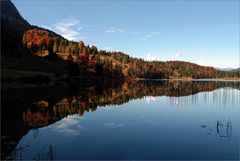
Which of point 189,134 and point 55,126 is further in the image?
point 55,126

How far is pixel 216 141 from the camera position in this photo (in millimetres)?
26984

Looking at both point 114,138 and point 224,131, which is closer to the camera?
point 114,138

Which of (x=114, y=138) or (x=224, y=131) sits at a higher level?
(x=114, y=138)

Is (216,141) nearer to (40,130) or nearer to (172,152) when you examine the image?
(172,152)

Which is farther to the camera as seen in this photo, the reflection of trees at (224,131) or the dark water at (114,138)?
the reflection of trees at (224,131)

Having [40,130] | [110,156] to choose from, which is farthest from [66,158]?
[40,130]

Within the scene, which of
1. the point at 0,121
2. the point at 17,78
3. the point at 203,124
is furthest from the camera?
the point at 17,78

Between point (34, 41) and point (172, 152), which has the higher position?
point (34, 41)

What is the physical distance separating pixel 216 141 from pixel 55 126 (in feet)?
62.8

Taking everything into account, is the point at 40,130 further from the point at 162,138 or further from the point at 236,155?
the point at 236,155

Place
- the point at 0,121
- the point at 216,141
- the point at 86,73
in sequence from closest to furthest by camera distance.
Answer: the point at 216,141 < the point at 0,121 < the point at 86,73

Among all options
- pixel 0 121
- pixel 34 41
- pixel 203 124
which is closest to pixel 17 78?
pixel 0 121

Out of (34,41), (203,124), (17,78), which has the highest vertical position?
(34,41)

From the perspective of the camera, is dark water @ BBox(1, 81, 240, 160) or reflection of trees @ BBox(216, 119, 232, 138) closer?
dark water @ BBox(1, 81, 240, 160)
